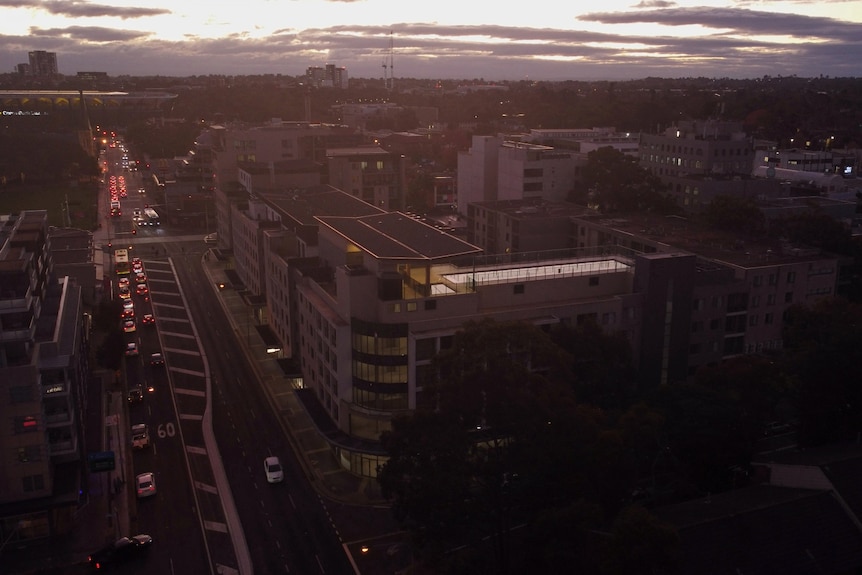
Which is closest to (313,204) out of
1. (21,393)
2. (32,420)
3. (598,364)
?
(21,393)

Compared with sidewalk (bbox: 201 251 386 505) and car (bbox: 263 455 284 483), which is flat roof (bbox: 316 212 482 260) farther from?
car (bbox: 263 455 284 483)

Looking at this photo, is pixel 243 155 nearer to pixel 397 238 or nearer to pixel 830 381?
pixel 397 238

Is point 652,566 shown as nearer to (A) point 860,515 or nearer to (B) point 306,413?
(A) point 860,515

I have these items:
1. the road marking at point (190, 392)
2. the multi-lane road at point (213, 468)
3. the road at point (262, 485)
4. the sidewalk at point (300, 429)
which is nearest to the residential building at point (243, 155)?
the sidewalk at point (300, 429)

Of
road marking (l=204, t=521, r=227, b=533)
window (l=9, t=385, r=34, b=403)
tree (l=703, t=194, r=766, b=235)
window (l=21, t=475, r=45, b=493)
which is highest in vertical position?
tree (l=703, t=194, r=766, b=235)

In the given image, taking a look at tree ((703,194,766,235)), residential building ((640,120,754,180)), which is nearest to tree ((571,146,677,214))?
tree ((703,194,766,235))

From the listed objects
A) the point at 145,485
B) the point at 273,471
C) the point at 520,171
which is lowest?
the point at 145,485
